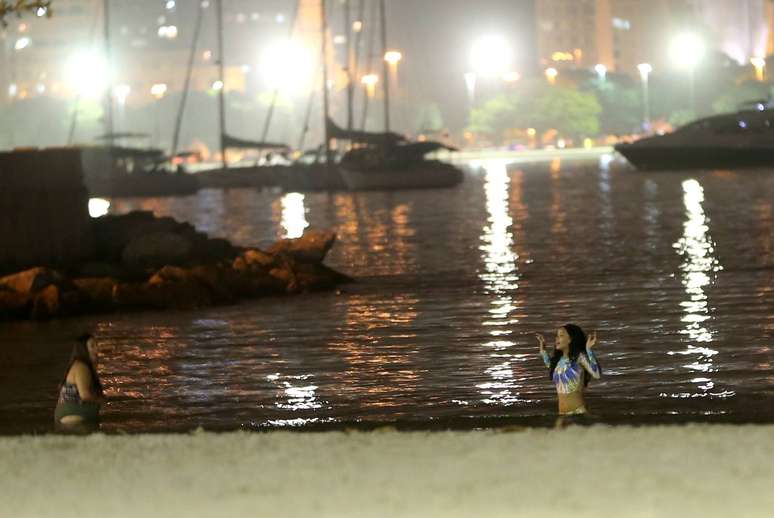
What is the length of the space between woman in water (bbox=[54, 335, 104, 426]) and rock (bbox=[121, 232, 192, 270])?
14088 mm

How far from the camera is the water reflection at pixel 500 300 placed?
15429 millimetres

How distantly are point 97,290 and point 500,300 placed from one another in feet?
19.1

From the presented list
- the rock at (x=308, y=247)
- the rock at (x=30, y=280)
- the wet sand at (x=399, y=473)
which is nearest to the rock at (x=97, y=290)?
the rock at (x=30, y=280)

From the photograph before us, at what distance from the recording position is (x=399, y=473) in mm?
9312

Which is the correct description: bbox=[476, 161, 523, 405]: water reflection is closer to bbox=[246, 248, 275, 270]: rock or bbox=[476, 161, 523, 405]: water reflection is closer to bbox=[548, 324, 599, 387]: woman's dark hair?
bbox=[548, 324, 599, 387]: woman's dark hair

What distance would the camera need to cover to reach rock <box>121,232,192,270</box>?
2617 centimetres

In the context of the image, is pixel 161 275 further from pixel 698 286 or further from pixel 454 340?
pixel 698 286

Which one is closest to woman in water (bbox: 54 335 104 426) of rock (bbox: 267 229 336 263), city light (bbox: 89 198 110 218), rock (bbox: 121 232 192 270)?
rock (bbox: 121 232 192 270)

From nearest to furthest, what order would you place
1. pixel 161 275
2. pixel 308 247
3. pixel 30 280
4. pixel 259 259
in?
pixel 30 280 < pixel 161 275 < pixel 259 259 < pixel 308 247

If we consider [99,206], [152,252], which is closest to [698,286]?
[152,252]

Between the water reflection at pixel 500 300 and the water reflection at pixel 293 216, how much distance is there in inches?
193

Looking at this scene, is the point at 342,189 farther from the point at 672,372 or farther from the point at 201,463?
the point at 201,463

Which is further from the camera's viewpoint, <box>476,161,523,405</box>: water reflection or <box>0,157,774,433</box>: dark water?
<box>476,161,523,405</box>: water reflection

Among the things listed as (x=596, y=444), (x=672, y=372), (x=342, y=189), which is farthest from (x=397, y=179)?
(x=596, y=444)
